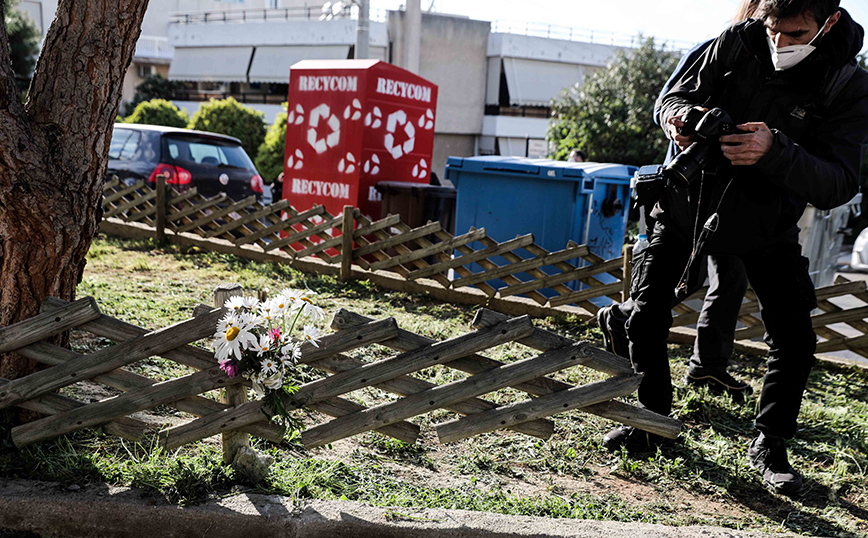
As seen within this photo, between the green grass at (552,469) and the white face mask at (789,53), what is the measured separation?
1.66 meters

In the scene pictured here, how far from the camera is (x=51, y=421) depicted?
287cm

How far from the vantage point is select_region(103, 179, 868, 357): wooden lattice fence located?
5.30 metres

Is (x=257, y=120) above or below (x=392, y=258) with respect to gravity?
above

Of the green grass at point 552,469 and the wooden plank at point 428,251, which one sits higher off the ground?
the wooden plank at point 428,251

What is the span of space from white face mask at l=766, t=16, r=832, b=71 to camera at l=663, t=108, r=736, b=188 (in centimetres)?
27

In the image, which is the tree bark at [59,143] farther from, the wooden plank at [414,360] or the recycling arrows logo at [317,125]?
the recycling arrows logo at [317,125]

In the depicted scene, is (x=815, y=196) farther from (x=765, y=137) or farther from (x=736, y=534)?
(x=736, y=534)

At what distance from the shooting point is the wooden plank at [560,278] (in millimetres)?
5746

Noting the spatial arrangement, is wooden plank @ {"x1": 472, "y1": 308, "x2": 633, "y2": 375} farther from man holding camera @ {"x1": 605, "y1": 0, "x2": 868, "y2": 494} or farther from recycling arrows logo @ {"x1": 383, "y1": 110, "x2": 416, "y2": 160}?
recycling arrows logo @ {"x1": 383, "y1": 110, "x2": 416, "y2": 160}

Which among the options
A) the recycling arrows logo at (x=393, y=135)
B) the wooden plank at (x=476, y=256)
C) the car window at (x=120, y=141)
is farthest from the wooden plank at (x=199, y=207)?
the wooden plank at (x=476, y=256)

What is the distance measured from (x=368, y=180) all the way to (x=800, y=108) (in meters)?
5.32

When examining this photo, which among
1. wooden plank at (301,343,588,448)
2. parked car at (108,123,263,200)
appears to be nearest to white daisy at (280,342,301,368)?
wooden plank at (301,343,588,448)

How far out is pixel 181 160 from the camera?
9414mm

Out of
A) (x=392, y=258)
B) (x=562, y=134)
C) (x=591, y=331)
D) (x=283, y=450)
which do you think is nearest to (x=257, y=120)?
(x=562, y=134)
